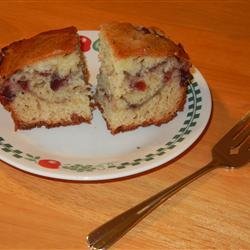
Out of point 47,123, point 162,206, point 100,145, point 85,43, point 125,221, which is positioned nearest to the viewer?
point 125,221

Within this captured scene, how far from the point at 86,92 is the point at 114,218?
592mm

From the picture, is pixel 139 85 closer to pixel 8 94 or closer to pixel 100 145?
pixel 100 145

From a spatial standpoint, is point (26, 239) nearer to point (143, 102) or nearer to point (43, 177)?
point (43, 177)

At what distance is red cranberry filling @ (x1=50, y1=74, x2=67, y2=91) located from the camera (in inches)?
66.1

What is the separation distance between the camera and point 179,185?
1.40 meters

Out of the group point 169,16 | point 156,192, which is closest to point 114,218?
point 156,192

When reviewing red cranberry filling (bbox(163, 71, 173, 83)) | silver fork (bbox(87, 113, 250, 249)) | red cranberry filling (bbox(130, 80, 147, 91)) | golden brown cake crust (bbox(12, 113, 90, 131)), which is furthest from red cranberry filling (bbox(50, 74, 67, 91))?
silver fork (bbox(87, 113, 250, 249))

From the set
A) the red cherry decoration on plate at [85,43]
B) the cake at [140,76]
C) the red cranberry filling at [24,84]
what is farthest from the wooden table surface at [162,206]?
the red cherry decoration on plate at [85,43]

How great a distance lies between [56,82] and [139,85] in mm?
282

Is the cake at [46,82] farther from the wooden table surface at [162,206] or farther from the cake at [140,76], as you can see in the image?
the wooden table surface at [162,206]

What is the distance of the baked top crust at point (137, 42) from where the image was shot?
1.58 m

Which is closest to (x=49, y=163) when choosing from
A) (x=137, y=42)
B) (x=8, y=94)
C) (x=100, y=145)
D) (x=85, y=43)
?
(x=100, y=145)

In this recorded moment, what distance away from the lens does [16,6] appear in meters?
2.28

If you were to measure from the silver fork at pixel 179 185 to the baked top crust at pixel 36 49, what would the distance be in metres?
0.58
